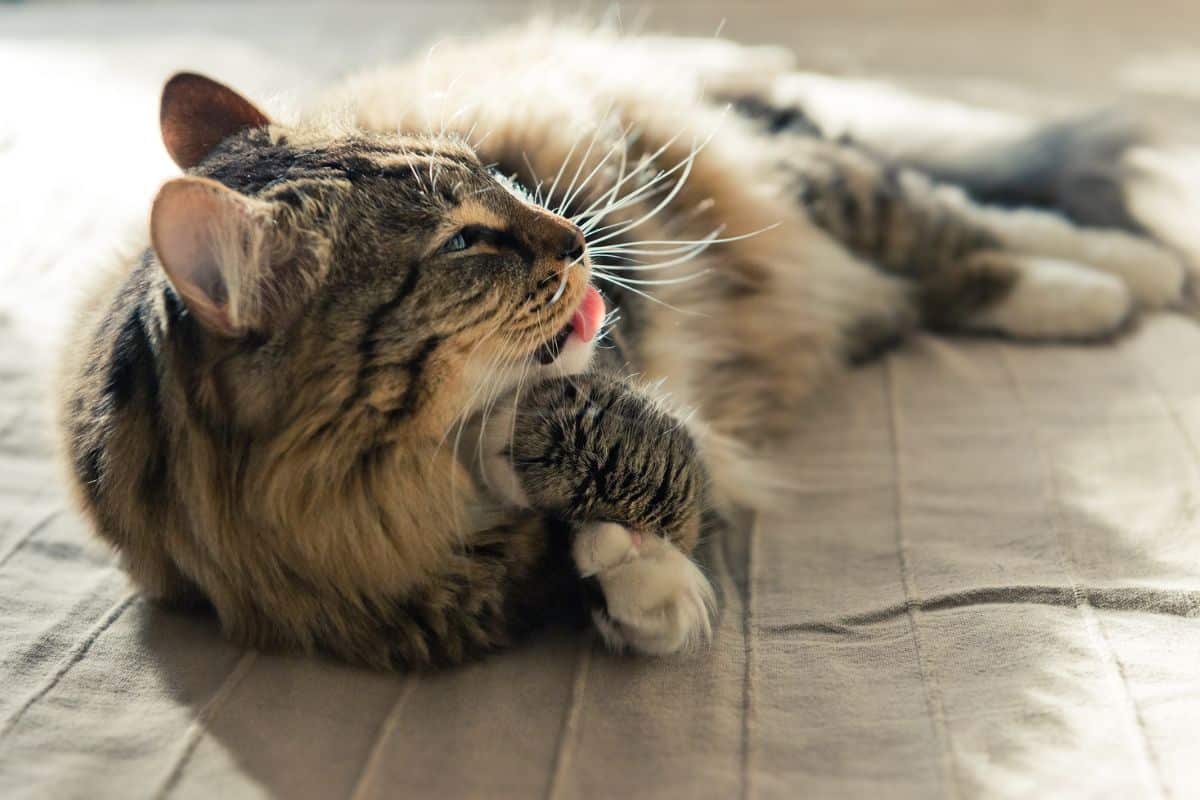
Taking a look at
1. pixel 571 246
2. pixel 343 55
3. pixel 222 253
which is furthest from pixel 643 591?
pixel 343 55

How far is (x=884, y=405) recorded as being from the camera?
5.33ft

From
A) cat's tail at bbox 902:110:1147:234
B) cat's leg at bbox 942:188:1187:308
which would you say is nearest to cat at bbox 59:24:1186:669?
cat's leg at bbox 942:188:1187:308

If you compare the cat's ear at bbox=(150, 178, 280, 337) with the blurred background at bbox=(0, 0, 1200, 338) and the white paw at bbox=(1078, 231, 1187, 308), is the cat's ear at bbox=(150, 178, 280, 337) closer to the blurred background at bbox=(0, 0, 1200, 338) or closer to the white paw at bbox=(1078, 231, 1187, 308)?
the blurred background at bbox=(0, 0, 1200, 338)

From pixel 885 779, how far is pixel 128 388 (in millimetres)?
836

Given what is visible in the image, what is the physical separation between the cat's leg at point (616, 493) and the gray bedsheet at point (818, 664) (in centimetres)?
6

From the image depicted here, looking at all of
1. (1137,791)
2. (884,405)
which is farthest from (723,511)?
(1137,791)

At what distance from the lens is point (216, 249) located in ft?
3.02

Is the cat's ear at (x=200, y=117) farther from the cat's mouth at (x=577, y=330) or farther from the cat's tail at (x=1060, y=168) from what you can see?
the cat's tail at (x=1060, y=168)

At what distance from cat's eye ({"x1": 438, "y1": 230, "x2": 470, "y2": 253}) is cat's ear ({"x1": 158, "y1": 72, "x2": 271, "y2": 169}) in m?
0.31

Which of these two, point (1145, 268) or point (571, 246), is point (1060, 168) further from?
point (571, 246)

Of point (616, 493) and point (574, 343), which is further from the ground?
point (574, 343)

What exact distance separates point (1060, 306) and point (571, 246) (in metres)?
1.05

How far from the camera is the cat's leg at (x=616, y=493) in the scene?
108cm

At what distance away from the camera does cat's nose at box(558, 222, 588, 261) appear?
113 cm
